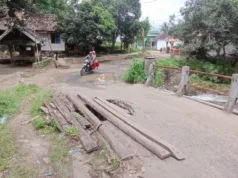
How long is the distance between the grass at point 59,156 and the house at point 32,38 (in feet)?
40.5

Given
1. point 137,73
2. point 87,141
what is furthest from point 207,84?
point 87,141

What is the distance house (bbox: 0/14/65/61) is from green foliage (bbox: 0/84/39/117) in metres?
7.65

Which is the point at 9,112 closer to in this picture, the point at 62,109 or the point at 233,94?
the point at 62,109

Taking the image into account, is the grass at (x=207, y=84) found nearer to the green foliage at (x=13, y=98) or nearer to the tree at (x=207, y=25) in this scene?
the tree at (x=207, y=25)

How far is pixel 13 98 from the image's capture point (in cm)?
722

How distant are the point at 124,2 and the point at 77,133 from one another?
1816cm

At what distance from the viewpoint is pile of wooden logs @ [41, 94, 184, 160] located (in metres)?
3.60

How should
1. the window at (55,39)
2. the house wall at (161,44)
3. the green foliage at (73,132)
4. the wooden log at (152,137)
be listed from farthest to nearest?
the house wall at (161,44)
the window at (55,39)
the green foliage at (73,132)
the wooden log at (152,137)

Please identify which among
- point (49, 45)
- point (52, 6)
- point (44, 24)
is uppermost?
point (52, 6)

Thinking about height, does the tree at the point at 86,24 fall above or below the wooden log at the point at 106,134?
above

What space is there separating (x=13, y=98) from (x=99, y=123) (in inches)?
165

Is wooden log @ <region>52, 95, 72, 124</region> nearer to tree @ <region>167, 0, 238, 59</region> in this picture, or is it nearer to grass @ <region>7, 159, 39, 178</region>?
grass @ <region>7, 159, 39, 178</region>

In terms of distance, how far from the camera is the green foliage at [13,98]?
6.32m

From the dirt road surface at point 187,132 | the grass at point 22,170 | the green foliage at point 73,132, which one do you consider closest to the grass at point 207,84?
the dirt road surface at point 187,132
